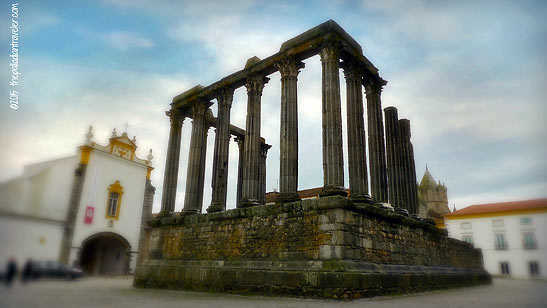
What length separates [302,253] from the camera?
1097 cm

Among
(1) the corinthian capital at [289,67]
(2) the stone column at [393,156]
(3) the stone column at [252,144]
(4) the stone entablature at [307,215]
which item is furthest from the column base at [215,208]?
(2) the stone column at [393,156]

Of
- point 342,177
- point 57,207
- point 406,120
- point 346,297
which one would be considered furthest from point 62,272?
point 406,120

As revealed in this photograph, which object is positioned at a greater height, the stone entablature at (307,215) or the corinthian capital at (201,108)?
the corinthian capital at (201,108)

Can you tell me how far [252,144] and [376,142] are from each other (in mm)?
5523

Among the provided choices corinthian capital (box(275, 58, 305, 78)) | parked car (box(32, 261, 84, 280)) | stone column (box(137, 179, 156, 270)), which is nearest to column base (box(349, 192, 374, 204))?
corinthian capital (box(275, 58, 305, 78))

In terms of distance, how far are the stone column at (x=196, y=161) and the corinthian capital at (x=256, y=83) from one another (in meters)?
3.56

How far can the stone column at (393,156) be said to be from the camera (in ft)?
52.6

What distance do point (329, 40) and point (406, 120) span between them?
7.65 meters

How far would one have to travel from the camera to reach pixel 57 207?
6.83ft

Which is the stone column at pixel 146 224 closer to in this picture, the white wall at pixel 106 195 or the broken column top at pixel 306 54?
the white wall at pixel 106 195

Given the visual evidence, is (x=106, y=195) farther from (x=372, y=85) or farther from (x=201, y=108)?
(x=372, y=85)

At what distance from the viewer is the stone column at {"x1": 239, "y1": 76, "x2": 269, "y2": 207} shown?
14.4 meters

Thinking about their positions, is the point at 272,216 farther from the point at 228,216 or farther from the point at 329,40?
the point at 329,40

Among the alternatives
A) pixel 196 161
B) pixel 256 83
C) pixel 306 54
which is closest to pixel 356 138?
pixel 306 54
